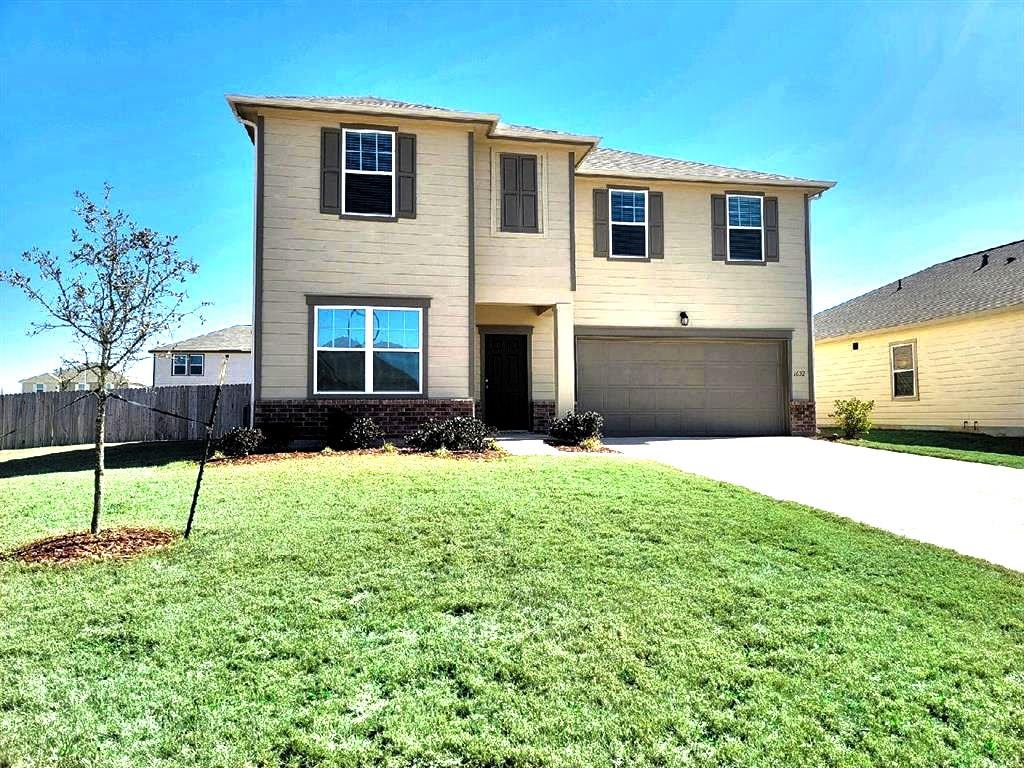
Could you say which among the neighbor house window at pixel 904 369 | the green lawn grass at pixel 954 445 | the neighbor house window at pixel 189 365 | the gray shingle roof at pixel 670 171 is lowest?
the green lawn grass at pixel 954 445

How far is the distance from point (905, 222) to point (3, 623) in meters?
23.7

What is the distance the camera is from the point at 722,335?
1486cm

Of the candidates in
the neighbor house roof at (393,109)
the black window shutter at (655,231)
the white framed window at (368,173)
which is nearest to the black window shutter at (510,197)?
the neighbor house roof at (393,109)

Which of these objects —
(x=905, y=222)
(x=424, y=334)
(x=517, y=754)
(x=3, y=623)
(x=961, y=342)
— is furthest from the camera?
(x=905, y=222)

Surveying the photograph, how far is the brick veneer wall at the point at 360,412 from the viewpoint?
37.1ft

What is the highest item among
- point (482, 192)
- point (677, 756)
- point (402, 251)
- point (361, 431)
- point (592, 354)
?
point (482, 192)

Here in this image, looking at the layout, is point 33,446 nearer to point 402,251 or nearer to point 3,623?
point 402,251

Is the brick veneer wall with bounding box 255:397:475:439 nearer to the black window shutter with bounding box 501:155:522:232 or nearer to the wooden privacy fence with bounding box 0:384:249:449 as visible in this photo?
the black window shutter with bounding box 501:155:522:232

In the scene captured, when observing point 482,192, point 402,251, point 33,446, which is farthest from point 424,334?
point 33,446

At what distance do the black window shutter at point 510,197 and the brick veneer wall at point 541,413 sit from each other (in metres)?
4.08

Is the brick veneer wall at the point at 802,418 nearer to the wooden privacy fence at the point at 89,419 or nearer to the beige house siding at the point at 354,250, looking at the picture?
the beige house siding at the point at 354,250

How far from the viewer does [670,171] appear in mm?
14789

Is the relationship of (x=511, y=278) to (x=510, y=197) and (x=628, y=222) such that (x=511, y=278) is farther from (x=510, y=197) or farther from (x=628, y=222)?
(x=628, y=222)

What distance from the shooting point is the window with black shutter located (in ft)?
43.0
